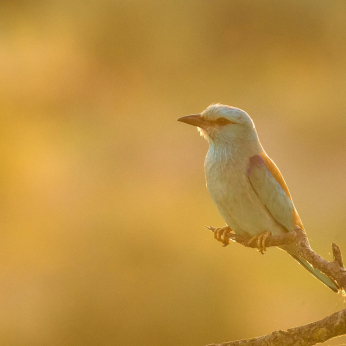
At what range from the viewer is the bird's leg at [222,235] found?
427 cm

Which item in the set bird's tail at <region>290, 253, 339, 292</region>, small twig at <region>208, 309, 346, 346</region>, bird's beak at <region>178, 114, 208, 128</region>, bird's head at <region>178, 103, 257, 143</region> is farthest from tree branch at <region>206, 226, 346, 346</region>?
bird's beak at <region>178, 114, 208, 128</region>

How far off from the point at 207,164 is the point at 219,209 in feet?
1.45

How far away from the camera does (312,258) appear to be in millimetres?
2953

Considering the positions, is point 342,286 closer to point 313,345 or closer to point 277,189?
point 313,345

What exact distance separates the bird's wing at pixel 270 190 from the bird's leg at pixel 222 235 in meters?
0.42

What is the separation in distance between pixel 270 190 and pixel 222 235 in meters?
A: 0.57

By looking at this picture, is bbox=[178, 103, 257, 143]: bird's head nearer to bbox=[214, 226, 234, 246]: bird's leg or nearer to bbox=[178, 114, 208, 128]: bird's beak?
bbox=[178, 114, 208, 128]: bird's beak

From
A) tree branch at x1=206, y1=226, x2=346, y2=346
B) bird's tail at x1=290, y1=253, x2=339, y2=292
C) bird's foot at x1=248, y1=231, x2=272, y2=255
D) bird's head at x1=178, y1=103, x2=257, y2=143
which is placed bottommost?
bird's tail at x1=290, y1=253, x2=339, y2=292

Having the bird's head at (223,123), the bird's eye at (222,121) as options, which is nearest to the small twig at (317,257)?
the bird's head at (223,123)

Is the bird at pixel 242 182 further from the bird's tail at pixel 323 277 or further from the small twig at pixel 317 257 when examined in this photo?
the small twig at pixel 317 257

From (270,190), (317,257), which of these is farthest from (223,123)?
(317,257)

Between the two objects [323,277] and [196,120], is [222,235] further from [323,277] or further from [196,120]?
[196,120]

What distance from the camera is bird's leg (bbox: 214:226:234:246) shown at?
427 cm

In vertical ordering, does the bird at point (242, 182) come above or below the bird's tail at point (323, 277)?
above
